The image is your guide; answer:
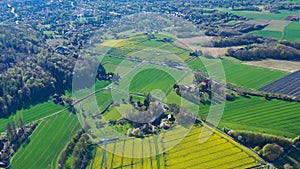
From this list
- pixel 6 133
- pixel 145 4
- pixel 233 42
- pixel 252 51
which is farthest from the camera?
pixel 145 4

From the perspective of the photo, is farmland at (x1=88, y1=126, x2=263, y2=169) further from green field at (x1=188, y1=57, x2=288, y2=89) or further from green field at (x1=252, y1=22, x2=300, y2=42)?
green field at (x1=252, y1=22, x2=300, y2=42)

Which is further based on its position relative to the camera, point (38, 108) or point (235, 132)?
point (38, 108)

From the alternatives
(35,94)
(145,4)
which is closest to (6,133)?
(35,94)

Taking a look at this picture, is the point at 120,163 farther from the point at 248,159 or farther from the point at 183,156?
the point at 248,159

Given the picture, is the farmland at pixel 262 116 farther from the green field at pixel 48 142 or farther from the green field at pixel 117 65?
the green field at pixel 117 65

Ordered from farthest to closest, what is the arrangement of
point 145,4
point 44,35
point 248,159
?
point 145,4 → point 44,35 → point 248,159

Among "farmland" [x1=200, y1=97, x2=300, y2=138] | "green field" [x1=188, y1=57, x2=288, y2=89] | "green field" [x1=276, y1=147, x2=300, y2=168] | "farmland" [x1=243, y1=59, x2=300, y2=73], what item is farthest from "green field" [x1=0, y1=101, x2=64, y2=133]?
"farmland" [x1=243, y1=59, x2=300, y2=73]
